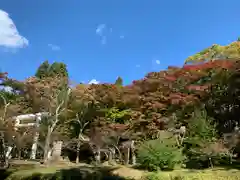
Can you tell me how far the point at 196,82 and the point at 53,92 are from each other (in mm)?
10834

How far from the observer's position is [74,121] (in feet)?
87.9

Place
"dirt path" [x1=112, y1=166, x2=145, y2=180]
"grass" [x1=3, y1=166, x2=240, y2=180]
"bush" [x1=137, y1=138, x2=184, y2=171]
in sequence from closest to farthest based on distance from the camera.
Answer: "grass" [x1=3, y1=166, x2=240, y2=180], "dirt path" [x1=112, y1=166, x2=145, y2=180], "bush" [x1=137, y1=138, x2=184, y2=171]

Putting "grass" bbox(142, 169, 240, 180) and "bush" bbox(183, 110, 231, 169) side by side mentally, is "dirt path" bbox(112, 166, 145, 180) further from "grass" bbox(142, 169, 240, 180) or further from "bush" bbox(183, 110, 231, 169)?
"bush" bbox(183, 110, 231, 169)

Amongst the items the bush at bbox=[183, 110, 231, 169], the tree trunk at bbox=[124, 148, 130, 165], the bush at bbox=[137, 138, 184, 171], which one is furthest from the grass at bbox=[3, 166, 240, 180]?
the tree trunk at bbox=[124, 148, 130, 165]

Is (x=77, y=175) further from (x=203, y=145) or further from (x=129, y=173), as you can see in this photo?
(x=203, y=145)

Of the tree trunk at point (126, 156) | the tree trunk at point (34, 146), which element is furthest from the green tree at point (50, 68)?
the tree trunk at point (126, 156)

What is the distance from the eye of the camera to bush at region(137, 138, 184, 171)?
1686 cm

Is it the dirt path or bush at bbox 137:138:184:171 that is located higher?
bush at bbox 137:138:184:171

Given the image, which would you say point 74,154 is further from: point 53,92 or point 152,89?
point 152,89

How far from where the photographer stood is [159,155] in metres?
16.9

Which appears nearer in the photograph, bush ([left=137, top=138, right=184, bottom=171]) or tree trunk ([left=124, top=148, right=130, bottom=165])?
bush ([left=137, top=138, right=184, bottom=171])

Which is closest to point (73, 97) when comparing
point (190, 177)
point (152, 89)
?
point (152, 89)

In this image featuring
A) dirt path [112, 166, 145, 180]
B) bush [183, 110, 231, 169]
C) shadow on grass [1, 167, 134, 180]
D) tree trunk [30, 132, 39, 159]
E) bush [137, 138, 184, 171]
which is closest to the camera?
dirt path [112, 166, 145, 180]

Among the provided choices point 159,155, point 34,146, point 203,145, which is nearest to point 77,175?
point 159,155
